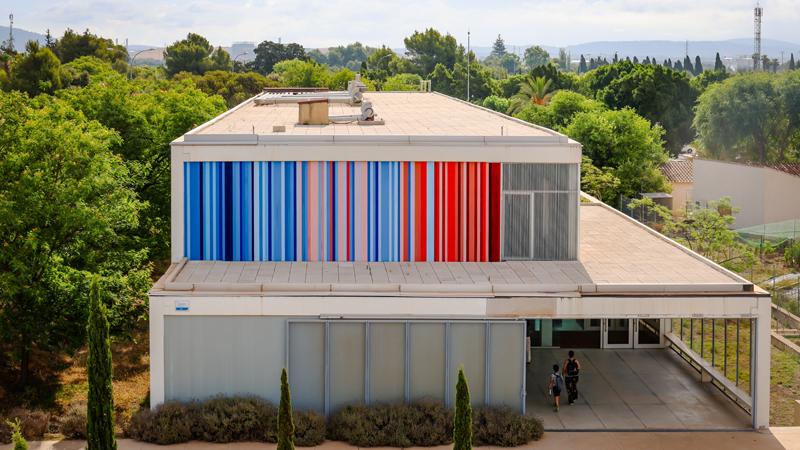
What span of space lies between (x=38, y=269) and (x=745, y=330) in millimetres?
25378

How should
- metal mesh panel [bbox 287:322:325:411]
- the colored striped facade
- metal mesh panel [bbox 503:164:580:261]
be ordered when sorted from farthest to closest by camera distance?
metal mesh panel [bbox 503:164:580:261], the colored striped facade, metal mesh panel [bbox 287:322:325:411]

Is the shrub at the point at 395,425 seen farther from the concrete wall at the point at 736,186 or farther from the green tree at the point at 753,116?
the green tree at the point at 753,116

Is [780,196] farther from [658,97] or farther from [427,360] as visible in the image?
[427,360]

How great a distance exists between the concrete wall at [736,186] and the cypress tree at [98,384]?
42723 millimetres

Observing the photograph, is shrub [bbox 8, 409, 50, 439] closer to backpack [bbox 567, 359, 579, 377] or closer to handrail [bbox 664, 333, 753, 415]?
backpack [bbox 567, 359, 579, 377]

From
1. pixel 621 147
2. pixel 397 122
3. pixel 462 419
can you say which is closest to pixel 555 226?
pixel 462 419

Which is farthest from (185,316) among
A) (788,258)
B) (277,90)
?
(788,258)

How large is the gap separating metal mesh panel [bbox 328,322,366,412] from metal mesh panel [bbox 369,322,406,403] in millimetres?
236

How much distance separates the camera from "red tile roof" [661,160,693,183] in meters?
61.0

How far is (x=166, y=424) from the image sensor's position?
55.0 feet

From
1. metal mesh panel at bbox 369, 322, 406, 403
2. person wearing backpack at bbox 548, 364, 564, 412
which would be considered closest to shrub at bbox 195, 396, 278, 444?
metal mesh panel at bbox 369, 322, 406, 403

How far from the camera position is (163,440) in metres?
16.6

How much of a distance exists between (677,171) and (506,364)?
4903 centimetres

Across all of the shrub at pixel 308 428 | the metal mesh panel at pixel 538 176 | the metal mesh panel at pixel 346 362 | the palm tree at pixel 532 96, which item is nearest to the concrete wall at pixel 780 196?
the metal mesh panel at pixel 538 176
